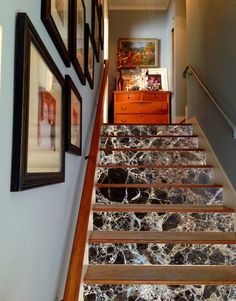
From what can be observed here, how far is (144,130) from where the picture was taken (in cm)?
370

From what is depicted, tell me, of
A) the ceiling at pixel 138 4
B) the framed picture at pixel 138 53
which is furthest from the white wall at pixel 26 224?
the ceiling at pixel 138 4

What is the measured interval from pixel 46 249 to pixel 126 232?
1120 mm

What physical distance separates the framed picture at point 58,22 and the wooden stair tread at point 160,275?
124 cm

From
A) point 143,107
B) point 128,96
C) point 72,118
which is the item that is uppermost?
point 128,96

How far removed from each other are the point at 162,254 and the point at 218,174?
102cm

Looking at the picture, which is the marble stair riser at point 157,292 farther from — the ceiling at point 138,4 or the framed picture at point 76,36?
the ceiling at point 138,4

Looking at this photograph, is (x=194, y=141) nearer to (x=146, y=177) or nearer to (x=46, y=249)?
(x=146, y=177)

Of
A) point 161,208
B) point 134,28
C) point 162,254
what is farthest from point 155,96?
point 162,254

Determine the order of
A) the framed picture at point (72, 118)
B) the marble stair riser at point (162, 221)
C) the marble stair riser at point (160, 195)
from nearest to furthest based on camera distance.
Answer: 1. the framed picture at point (72, 118)
2. the marble stair riser at point (162, 221)
3. the marble stair riser at point (160, 195)

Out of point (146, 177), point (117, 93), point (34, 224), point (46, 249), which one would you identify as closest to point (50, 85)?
point (34, 224)

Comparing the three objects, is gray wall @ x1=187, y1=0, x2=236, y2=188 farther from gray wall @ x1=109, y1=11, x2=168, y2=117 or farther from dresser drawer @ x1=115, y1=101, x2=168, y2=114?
gray wall @ x1=109, y1=11, x2=168, y2=117

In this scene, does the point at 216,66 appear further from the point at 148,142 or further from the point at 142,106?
the point at 142,106

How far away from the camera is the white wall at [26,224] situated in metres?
0.76

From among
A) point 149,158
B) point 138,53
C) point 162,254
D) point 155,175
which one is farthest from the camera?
point 138,53
